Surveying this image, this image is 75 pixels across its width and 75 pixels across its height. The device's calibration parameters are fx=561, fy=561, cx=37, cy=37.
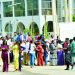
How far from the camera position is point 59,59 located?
3123 cm

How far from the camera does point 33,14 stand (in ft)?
291

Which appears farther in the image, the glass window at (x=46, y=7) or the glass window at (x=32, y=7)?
the glass window at (x=32, y=7)

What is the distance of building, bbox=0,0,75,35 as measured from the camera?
87375 mm

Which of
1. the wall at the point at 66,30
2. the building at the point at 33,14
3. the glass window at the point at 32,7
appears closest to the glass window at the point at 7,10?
the building at the point at 33,14

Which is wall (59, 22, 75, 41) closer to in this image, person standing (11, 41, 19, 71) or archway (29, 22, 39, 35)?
person standing (11, 41, 19, 71)

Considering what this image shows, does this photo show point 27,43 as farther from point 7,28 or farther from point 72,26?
point 7,28

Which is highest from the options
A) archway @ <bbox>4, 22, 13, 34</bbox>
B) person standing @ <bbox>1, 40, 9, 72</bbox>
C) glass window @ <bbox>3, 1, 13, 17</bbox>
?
glass window @ <bbox>3, 1, 13, 17</bbox>

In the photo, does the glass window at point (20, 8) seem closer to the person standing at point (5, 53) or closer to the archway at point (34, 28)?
the archway at point (34, 28)

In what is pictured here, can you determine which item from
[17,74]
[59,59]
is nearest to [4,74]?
[17,74]

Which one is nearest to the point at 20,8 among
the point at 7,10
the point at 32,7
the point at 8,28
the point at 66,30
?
the point at 32,7

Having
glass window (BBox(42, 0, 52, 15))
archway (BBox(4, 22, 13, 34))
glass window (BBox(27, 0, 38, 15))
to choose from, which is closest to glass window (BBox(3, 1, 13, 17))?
archway (BBox(4, 22, 13, 34))

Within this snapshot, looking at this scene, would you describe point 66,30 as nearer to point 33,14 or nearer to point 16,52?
point 16,52

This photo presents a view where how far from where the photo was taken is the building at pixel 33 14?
87.4 metres

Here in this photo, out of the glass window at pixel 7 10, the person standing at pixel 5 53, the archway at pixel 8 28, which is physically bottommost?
the archway at pixel 8 28
